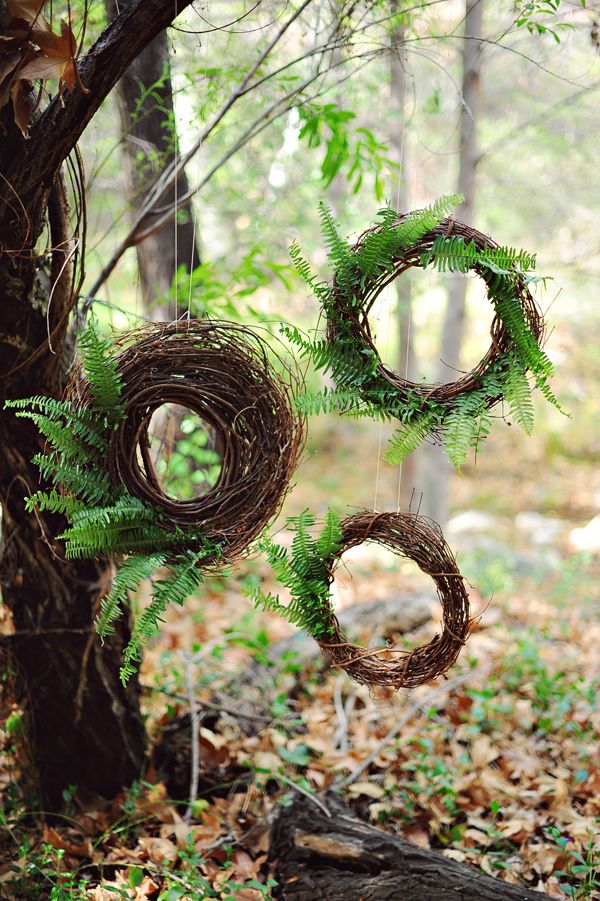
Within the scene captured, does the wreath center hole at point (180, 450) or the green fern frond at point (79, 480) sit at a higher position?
the wreath center hole at point (180, 450)

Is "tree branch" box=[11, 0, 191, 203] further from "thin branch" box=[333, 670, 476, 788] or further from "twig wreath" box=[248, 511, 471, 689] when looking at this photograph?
"thin branch" box=[333, 670, 476, 788]

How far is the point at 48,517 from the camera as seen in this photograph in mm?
2420

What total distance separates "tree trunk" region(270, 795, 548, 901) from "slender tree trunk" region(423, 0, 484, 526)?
132 inches

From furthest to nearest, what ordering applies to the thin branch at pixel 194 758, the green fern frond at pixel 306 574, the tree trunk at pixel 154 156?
the tree trunk at pixel 154 156
the thin branch at pixel 194 758
the green fern frond at pixel 306 574

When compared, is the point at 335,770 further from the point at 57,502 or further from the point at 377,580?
the point at 377,580

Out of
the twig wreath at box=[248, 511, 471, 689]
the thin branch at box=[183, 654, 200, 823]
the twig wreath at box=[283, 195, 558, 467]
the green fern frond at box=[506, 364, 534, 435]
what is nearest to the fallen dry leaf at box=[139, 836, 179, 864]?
the thin branch at box=[183, 654, 200, 823]

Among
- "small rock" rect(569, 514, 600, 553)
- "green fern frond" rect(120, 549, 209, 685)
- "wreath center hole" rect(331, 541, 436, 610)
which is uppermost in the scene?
"small rock" rect(569, 514, 600, 553)

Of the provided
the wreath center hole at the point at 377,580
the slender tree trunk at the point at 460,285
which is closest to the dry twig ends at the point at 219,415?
the wreath center hole at the point at 377,580

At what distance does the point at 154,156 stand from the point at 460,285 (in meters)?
3.85

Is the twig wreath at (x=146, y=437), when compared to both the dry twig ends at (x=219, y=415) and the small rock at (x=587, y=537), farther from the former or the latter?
the small rock at (x=587, y=537)

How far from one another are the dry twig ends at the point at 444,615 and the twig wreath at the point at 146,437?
0.99 ft

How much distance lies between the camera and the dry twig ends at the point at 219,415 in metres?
2.06

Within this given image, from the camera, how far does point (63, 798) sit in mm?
2768

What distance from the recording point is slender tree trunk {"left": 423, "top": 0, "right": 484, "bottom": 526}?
5.51 m
